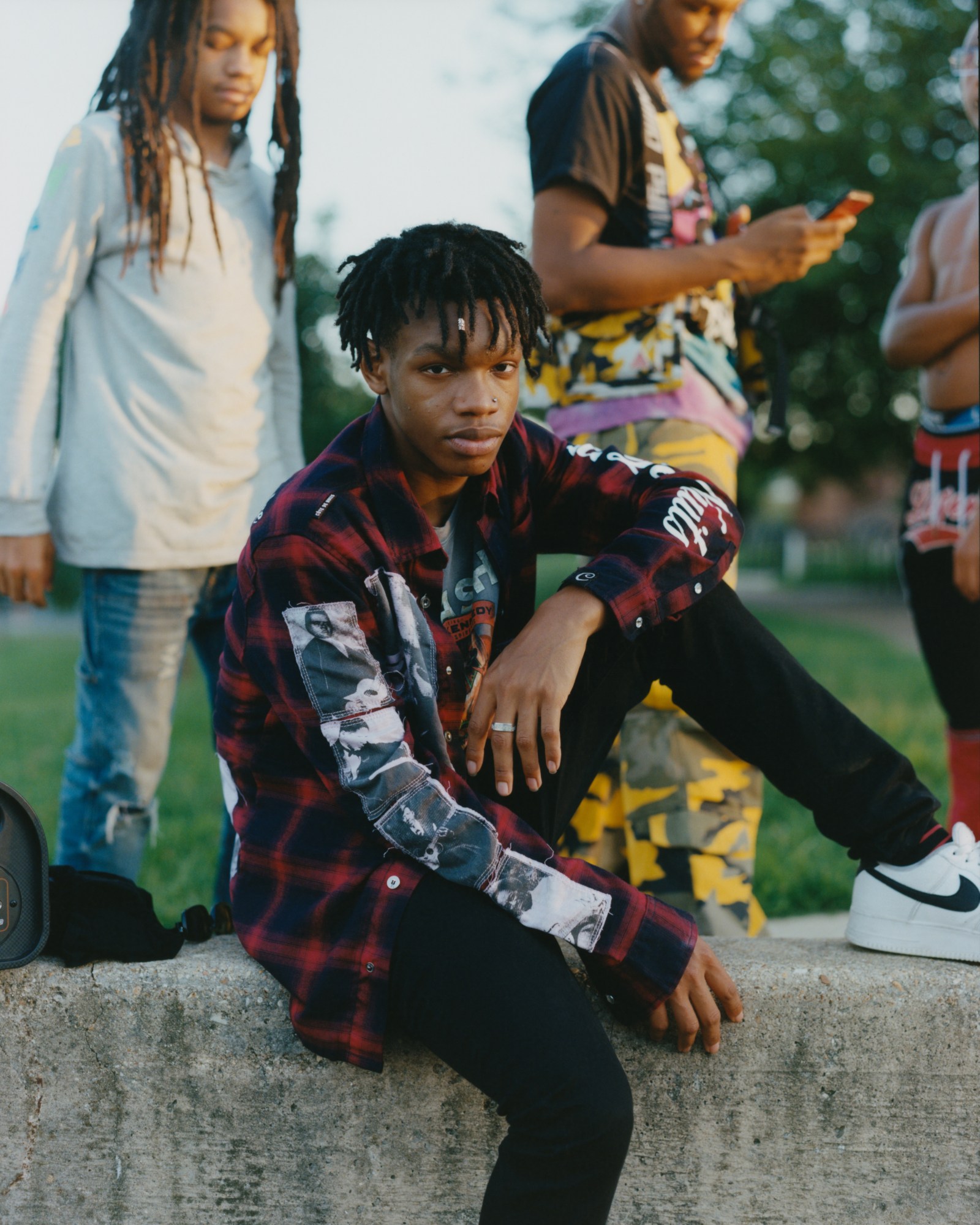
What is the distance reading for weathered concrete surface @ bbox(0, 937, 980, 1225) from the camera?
187 cm

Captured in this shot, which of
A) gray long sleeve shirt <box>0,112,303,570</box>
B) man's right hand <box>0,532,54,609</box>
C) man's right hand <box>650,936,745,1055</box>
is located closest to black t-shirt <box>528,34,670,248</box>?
gray long sleeve shirt <box>0,112,303,570</box>

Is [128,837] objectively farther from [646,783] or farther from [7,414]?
[646,783]

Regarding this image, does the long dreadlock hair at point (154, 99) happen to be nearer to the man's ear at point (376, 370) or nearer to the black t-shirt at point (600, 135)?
the black t-shirt at point (600, 135)

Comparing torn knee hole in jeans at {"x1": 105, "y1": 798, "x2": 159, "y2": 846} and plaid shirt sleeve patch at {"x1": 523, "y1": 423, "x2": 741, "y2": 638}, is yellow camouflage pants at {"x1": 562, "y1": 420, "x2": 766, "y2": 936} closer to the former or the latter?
plaid shirt sleeve patch at {"x1": 523, "y1": 423, "x2": 741, "y2": 638}

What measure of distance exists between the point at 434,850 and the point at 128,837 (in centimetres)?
105

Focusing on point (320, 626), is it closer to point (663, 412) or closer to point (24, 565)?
point (24, 565)

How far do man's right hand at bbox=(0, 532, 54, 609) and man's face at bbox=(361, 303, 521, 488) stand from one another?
0.96 meters

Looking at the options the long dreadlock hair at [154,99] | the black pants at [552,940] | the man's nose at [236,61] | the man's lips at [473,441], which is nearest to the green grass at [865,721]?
the black pants at [552,940]

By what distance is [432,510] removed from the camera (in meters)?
2.02

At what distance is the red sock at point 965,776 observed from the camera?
2873 mm

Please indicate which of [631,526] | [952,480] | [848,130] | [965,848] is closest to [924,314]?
[952,480]

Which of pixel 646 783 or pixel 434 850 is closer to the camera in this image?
pixel 434 850

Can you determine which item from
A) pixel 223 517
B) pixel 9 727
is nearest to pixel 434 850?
pixel 223 517

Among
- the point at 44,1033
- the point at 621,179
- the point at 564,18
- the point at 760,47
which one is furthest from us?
the point at 564,18
